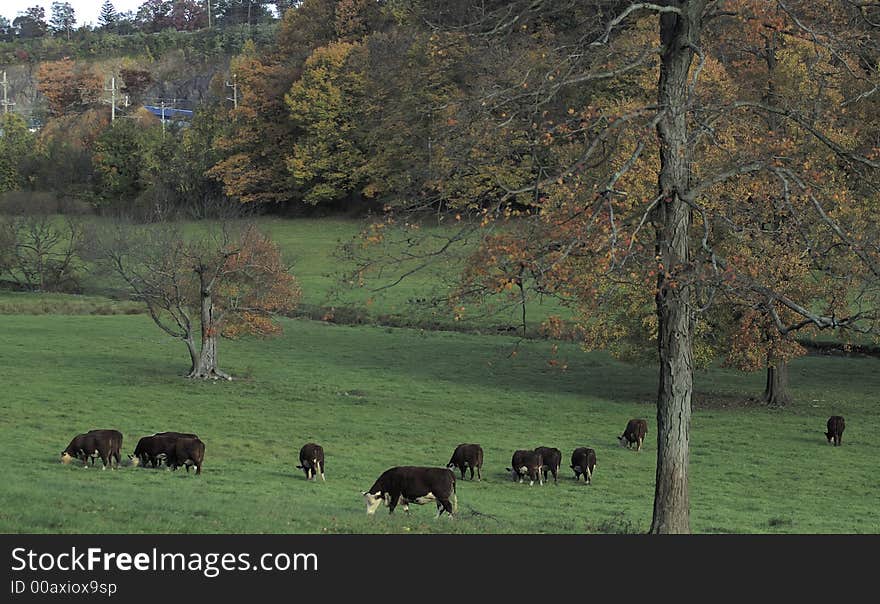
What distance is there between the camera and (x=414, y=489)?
18734 mm

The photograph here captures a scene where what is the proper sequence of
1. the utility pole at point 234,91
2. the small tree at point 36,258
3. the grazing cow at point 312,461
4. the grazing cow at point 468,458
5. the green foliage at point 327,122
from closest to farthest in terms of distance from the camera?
the grazing cow at point 312,461 → the grazing cow at point 468,458 → the small tree at point 36,258 → the green foliage at point 327,122 → the utility pole at point 234,91

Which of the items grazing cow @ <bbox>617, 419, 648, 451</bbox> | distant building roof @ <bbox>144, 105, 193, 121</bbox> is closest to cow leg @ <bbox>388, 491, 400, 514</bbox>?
grazing cow @ <bbox>617, 419, 648, 451</bbox>

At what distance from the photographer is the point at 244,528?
46.5ft

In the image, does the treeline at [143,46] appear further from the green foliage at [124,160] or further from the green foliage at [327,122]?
the green foliage at [327,122]

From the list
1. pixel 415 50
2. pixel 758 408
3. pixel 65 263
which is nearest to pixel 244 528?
pixel 758 408

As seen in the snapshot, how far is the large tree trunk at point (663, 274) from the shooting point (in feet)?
45.9

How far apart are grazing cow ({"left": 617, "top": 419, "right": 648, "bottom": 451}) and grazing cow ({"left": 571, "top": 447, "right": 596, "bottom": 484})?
5.34 metres

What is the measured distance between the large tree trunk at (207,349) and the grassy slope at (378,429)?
139 centimetres

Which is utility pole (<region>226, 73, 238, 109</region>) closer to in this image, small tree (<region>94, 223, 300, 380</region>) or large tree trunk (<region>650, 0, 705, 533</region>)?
small tree (<region>94, 223, 300, 380</region>)

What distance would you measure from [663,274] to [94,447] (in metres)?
16.0

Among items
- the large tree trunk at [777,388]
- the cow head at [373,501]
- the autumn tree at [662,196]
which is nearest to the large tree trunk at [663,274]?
the autumn tree at [662,196]

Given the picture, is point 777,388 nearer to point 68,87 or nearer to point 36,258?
point 36,258

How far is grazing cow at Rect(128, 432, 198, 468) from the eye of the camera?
25062 millimetres

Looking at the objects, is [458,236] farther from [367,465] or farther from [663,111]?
[367,465]
